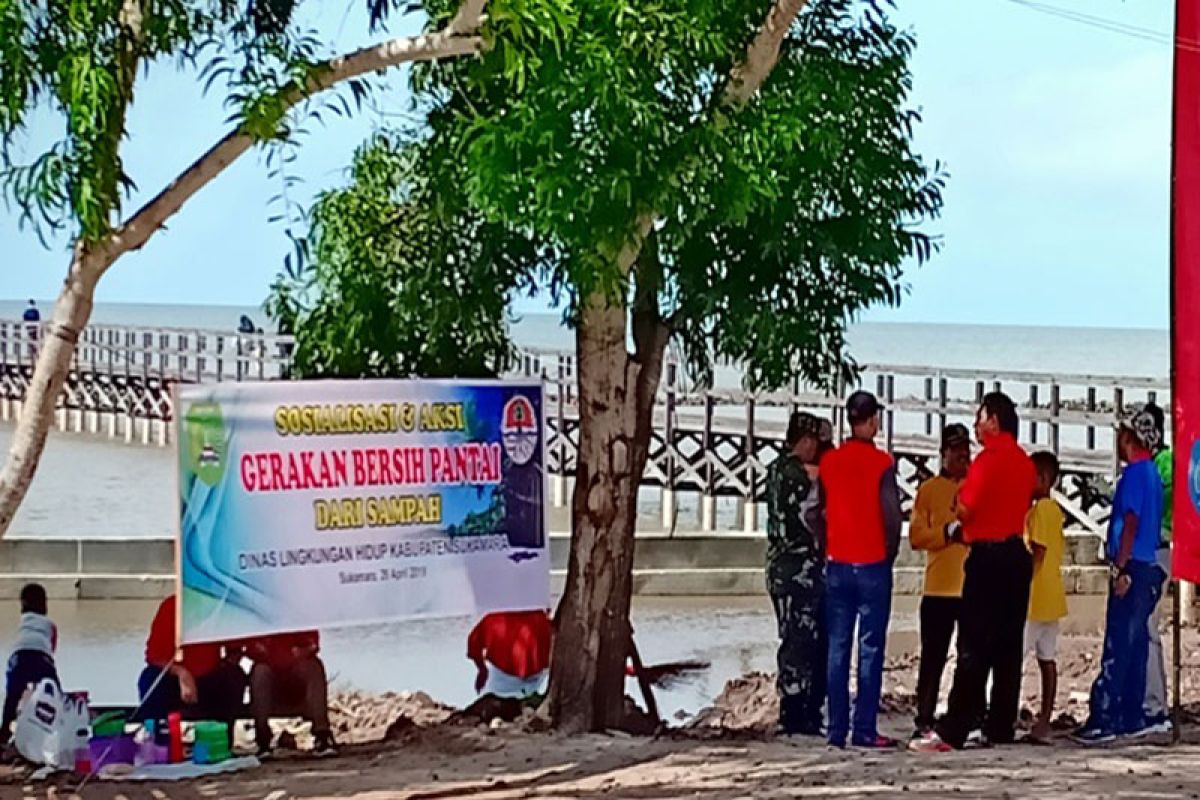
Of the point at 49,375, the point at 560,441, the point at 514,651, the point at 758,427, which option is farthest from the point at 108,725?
the point at 758,427

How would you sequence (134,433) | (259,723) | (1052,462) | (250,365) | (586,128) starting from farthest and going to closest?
1. (134,433)
2. (250,365)
3. (1052,462)
4. (259,723)
5. (586,128)

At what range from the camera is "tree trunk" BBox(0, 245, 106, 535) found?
7762 millimetres

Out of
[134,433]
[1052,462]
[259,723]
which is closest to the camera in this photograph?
[259,723]

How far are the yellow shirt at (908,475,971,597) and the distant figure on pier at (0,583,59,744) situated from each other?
379cm

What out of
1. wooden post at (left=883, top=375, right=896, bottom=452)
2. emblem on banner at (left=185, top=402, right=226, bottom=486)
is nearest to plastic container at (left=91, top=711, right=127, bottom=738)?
emblem on banner at (left=185, top=402, right=226, bottom=486)

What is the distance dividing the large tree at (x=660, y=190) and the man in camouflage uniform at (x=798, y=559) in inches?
31.0

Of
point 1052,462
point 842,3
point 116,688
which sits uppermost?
point 842,3

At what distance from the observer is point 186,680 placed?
895cm

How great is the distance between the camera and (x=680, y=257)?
32.6 ft

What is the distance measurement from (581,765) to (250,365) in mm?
27149

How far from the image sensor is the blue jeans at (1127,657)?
9.55m

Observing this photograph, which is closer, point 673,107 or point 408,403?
point 673,107

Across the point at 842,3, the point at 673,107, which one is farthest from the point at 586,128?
the point at 842,3

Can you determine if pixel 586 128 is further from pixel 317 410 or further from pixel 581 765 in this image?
pixel 581 765
